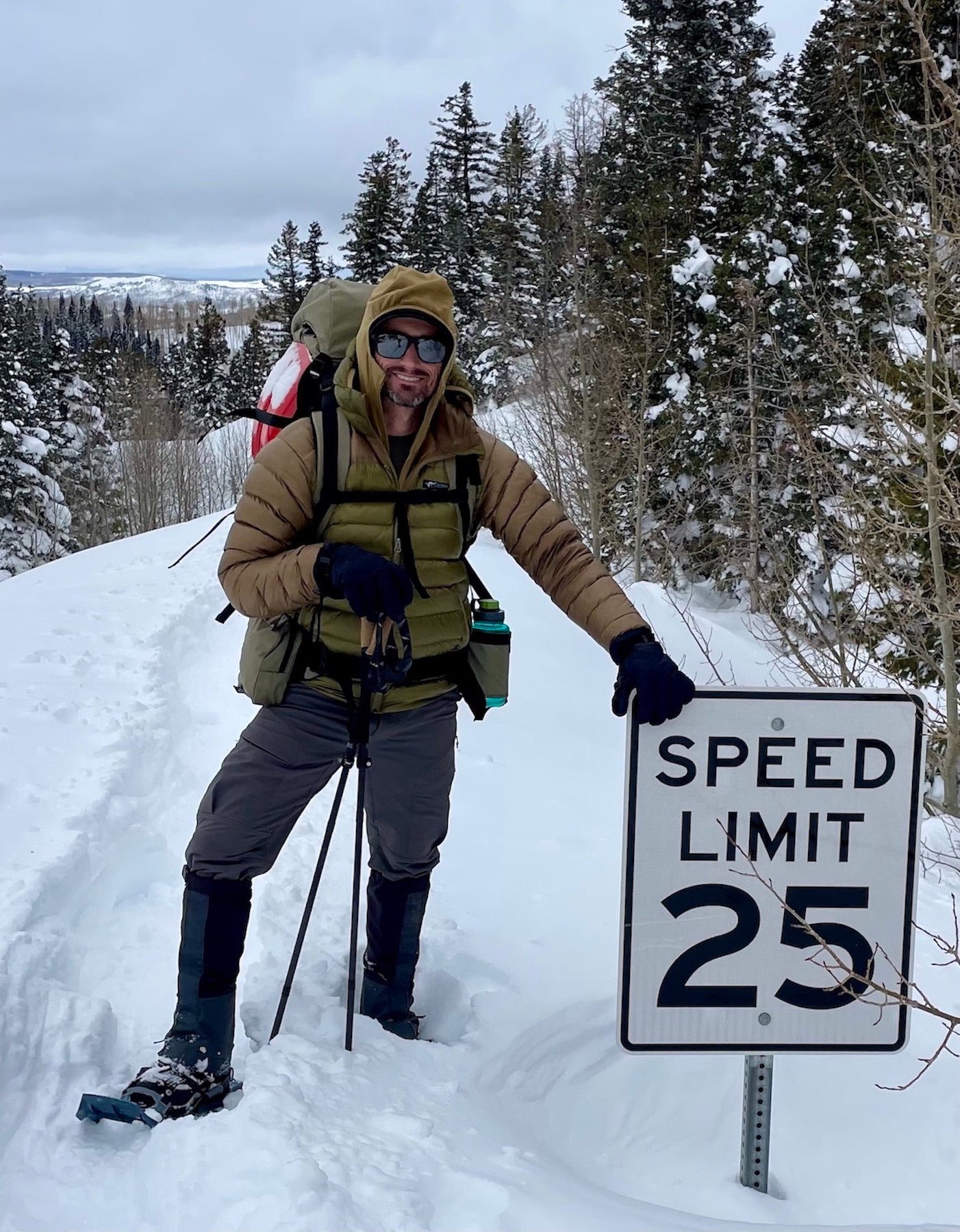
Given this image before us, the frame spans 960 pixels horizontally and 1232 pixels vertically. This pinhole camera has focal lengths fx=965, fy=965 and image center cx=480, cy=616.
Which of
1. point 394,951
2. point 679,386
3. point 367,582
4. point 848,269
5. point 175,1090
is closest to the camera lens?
point 367,582

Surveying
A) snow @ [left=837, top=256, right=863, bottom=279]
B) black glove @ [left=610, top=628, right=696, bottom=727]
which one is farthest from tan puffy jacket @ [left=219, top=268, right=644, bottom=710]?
snow @ [left=837, top=256, right=863, bottom=279]

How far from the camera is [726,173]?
25.6 m

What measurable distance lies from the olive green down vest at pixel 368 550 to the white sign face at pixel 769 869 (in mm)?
930

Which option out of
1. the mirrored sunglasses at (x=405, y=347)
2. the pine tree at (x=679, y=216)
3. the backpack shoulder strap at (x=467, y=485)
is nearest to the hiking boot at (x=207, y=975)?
the backpack shoulder strap at (x=467, y=485)

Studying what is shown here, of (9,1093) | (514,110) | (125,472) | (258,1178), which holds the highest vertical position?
(514,110)

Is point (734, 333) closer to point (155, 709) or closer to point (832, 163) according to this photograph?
point (832, 163)

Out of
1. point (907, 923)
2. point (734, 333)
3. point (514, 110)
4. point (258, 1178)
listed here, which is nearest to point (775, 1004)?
point (907, 923)

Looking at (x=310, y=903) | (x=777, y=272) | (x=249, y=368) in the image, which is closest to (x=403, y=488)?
(x=310, y=903)

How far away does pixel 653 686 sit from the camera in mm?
1913

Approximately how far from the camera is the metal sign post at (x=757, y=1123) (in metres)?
2.06

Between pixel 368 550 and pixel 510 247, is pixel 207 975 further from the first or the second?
pixel 510 247

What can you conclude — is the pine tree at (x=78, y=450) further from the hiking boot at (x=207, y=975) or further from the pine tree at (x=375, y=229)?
the hiking boot at (x=207, y=975)

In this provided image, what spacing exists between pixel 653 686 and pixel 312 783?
117cm

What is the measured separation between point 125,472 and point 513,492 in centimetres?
3972
